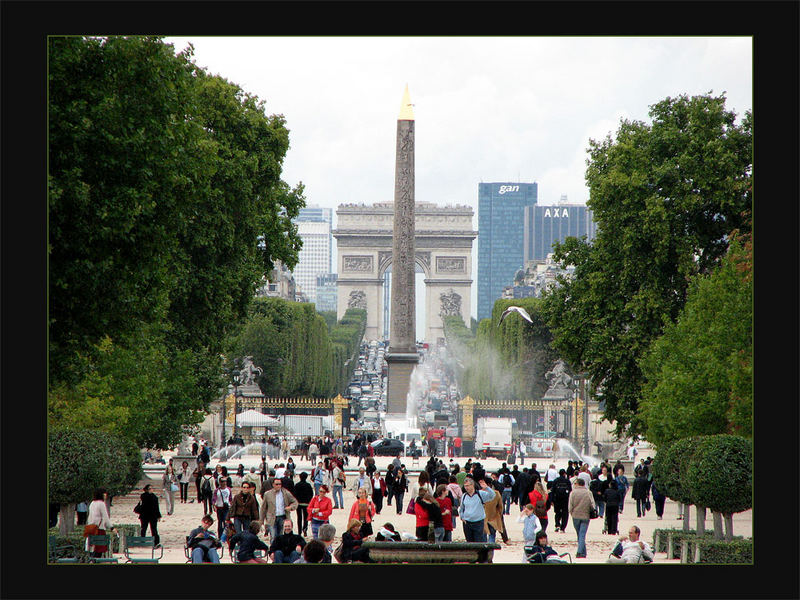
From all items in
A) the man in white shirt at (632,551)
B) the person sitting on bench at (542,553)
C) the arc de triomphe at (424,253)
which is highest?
the arc de triomphe at (424,253)

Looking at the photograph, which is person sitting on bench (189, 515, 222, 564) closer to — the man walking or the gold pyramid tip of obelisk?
the man walking

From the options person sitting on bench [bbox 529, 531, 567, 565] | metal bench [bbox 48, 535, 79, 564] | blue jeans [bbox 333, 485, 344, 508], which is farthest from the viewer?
blue jeans [bbox 333, 485, 344, 508]

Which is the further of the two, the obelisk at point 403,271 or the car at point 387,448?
the obelisk at point 403,271

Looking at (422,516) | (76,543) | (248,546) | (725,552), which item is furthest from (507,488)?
(248,546)

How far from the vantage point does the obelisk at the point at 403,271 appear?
54.2 meters

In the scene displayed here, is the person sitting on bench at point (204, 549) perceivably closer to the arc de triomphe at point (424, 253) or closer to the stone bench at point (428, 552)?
the stone bench at point (428, 552)

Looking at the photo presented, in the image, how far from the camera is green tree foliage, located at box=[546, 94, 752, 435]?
2925 cm

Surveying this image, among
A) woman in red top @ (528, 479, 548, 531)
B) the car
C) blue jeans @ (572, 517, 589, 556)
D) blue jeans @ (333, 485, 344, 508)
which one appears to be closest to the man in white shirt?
woman in red top @ (528, 479, 548, 531)

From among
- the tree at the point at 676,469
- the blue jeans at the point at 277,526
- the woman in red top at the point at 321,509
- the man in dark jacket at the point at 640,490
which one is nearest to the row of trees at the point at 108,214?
the blue jeans at the point at 277,526

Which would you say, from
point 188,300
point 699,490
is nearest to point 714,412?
point 699,490

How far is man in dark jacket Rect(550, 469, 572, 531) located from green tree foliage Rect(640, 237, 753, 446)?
Result: 2122 mm

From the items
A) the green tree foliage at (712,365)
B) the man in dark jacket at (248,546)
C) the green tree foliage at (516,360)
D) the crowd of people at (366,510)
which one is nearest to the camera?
the man in dark jacket at (248,546)

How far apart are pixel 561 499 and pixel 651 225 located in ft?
29.1

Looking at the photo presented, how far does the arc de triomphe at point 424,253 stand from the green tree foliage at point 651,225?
303 feet
